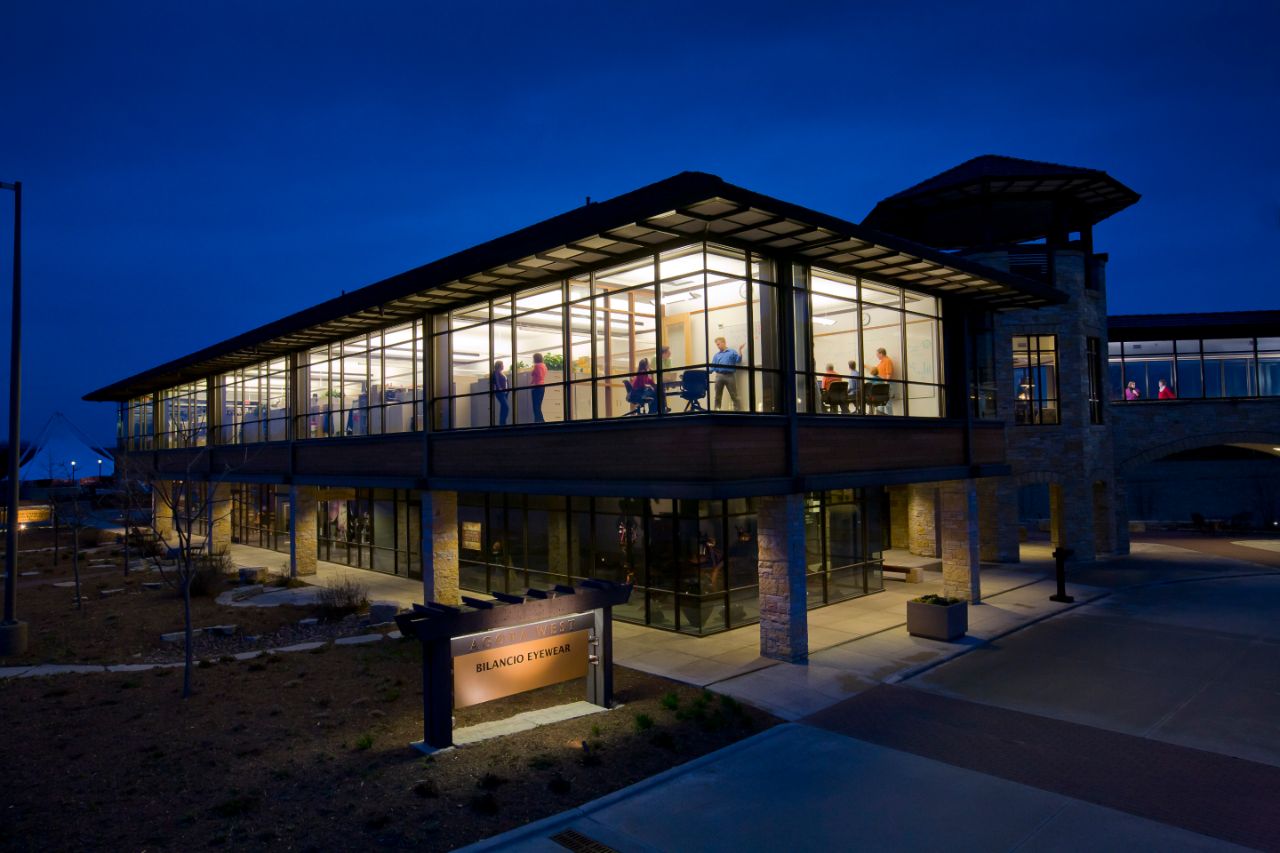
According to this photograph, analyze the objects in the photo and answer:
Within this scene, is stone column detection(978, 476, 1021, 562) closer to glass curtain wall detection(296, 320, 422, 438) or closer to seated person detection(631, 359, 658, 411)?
seated person detection(631, 359, 658, 411)

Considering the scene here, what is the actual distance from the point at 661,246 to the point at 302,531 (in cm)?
1805

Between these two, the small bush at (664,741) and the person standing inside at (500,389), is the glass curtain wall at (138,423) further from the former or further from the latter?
the small bush at (664,741)

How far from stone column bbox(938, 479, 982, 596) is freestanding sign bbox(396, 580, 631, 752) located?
423 inches

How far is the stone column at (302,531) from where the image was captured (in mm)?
25641

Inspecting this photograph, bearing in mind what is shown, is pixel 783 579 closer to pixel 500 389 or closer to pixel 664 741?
pixel 664 741

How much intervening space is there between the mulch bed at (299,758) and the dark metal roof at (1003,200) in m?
19.8

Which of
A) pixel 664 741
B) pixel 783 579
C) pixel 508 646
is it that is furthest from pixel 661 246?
Answer: pixel 664 741

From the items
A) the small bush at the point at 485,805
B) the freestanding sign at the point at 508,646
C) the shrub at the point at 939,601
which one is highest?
the freestanding sign at the point at 508,646

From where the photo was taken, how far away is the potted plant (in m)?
15.1

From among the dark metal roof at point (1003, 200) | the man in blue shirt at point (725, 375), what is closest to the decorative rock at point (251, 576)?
the man in blue shirt at point (725, 375)

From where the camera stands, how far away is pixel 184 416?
3928 centimetres

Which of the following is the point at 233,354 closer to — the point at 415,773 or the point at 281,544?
the point at 281,544

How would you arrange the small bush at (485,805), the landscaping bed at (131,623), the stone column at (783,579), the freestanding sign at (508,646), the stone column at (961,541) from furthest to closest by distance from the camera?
the stone column at (961,541) < the landscaping bed at (131,623) < the stone column at (783,579) < the freestanding sign at (508,646) < the small bush at (485,805)

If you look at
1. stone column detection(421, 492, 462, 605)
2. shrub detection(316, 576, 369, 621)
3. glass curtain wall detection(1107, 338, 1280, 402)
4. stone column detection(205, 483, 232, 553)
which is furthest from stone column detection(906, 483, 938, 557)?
stone column detection(205, 483, 232, 553)
